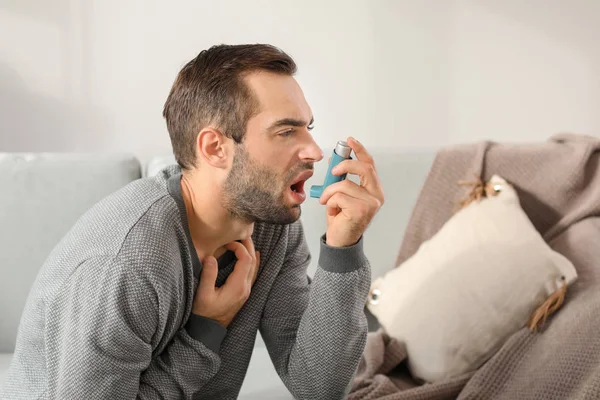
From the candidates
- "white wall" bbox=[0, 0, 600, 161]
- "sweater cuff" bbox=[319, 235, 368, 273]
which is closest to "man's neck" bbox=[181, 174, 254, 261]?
"sweater cuff" bbox=[319, 235, 368, 273]

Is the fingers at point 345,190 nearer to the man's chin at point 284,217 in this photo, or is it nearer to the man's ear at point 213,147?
the man's chin at point 284,217

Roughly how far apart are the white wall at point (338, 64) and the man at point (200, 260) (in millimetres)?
1236

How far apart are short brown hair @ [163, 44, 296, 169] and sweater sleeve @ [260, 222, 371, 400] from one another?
0.25 metres

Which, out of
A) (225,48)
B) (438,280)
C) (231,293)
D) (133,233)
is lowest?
(438,280)

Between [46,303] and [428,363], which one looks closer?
[46,303]

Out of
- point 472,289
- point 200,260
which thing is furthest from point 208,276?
point 472,289

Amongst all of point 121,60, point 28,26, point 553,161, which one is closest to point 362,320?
point 553,161

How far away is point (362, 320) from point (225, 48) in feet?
1.67

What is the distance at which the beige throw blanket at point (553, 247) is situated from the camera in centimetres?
152

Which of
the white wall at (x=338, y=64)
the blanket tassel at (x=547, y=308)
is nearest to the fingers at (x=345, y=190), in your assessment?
the blanket tassel at (x=547, y=308)

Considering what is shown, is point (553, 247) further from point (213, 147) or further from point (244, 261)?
point (213, 147)

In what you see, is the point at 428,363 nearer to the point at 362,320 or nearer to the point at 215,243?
the point at 362,320

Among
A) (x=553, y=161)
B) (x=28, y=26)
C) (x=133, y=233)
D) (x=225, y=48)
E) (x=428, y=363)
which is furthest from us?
(x=28, y=26)

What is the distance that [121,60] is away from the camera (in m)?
2.47
